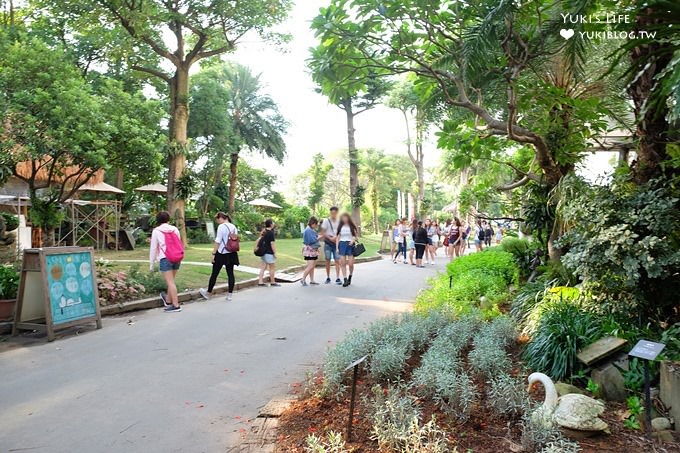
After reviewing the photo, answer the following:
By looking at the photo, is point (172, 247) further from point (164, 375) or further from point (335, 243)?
point (335, 243)

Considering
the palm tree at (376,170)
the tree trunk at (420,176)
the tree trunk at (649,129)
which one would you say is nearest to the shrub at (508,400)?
the tree trunk at (649,129)

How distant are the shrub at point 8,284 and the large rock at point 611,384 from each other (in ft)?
25.9

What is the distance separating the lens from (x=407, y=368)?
4.93 metres

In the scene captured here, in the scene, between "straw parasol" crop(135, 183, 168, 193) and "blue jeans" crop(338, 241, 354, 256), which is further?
"straw parasol" crop(135, 183, 168, 193)

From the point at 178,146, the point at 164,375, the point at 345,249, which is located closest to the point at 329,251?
the point at 345,249

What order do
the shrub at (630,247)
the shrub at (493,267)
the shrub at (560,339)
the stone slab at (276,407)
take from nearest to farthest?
the stone slab at (276,407), the shrub at (560,339), the shrub at (630,247), the shrub at (493,267)

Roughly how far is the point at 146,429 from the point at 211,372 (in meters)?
1.48

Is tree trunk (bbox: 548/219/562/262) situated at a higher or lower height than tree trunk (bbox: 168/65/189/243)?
lower

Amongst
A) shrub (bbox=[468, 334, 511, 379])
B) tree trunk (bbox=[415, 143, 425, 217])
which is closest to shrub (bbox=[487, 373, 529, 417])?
shrub (bbox=[468, 334, 511, 379])

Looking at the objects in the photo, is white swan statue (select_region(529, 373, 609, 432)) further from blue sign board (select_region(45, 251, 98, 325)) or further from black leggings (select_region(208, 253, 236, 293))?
black leggings (select_region(208, 253, 236, 293))

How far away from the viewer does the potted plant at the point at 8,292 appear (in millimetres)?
7406

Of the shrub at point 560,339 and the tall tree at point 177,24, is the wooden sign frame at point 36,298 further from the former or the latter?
the tall tree at point 177,24

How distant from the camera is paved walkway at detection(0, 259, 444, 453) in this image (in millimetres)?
3848

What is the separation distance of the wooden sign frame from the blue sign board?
45mm
